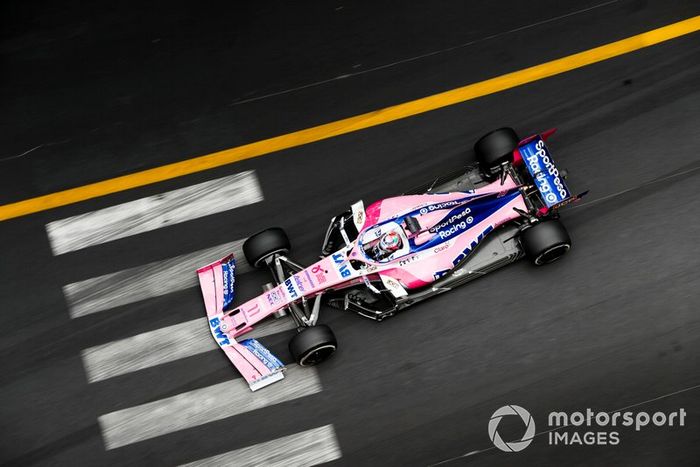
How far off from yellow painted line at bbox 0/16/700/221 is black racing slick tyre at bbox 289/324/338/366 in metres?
2.22

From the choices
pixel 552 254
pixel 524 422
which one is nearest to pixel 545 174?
pixel 552 254

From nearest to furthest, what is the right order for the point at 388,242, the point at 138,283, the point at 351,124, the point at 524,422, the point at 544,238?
the point at 388,242, the point at 544,238, the point at 524,422, the point at 138,283, the point at 351,124

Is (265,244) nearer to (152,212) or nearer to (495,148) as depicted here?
(152,212)

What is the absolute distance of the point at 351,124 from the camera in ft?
29.8

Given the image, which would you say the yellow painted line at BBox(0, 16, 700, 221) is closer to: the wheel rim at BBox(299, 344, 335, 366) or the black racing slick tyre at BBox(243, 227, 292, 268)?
the black racing slick tyre at BBox(243, 227, 292, 268)

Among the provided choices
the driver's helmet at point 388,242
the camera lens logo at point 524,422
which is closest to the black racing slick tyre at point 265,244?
the driver's helmet at point 388,242

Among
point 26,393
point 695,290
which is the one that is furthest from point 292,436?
point 695,290

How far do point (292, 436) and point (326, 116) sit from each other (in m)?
3.62

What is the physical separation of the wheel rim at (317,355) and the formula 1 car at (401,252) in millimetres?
13

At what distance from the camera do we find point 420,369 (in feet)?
27.8

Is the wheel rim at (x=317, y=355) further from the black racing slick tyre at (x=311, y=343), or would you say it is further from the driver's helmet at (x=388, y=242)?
the driver's helmet at (x=388, y=242)

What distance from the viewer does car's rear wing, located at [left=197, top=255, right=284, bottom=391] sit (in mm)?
8180

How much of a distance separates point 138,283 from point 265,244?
5.12 ft

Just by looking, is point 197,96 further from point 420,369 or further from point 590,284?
point 590,284
